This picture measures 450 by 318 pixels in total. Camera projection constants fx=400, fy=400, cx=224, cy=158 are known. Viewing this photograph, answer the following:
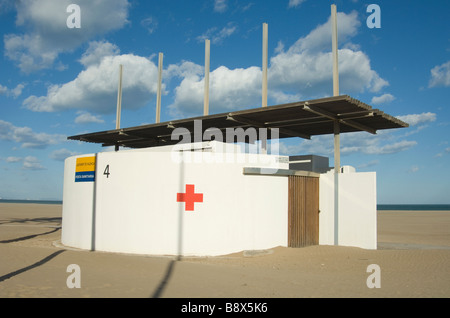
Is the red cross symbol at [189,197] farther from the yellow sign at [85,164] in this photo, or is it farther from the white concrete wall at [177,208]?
the yellow sign at [85,164]

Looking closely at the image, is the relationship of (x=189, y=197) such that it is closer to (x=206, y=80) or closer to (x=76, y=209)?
(x=76, y=209)

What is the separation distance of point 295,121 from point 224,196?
5.28 m

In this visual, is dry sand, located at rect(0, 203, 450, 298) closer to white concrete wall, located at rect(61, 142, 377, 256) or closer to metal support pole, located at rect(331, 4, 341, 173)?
white concrete wall, located at rect(61, 142, 377, 256)

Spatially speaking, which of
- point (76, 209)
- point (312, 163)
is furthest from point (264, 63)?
point (76, 209)

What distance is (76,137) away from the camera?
20766 millimetres

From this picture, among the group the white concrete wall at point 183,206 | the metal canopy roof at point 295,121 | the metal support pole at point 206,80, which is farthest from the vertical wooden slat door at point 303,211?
the metal support pole at point 206,80

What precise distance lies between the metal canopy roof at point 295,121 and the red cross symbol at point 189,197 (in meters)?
3.87

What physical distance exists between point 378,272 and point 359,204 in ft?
13.4

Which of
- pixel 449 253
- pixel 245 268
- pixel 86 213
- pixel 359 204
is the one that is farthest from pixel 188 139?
pixel 449 253

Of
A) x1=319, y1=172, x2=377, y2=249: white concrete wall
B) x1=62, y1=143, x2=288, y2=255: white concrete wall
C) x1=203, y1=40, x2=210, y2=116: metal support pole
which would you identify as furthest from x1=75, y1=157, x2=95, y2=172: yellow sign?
x1=319, y1=172, x2=377, y2=249: white concrete wall

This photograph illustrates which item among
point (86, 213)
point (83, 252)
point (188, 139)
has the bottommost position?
point (83, 252)

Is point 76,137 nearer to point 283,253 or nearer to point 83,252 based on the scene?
point 83,252

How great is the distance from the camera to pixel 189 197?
38.3 ft
